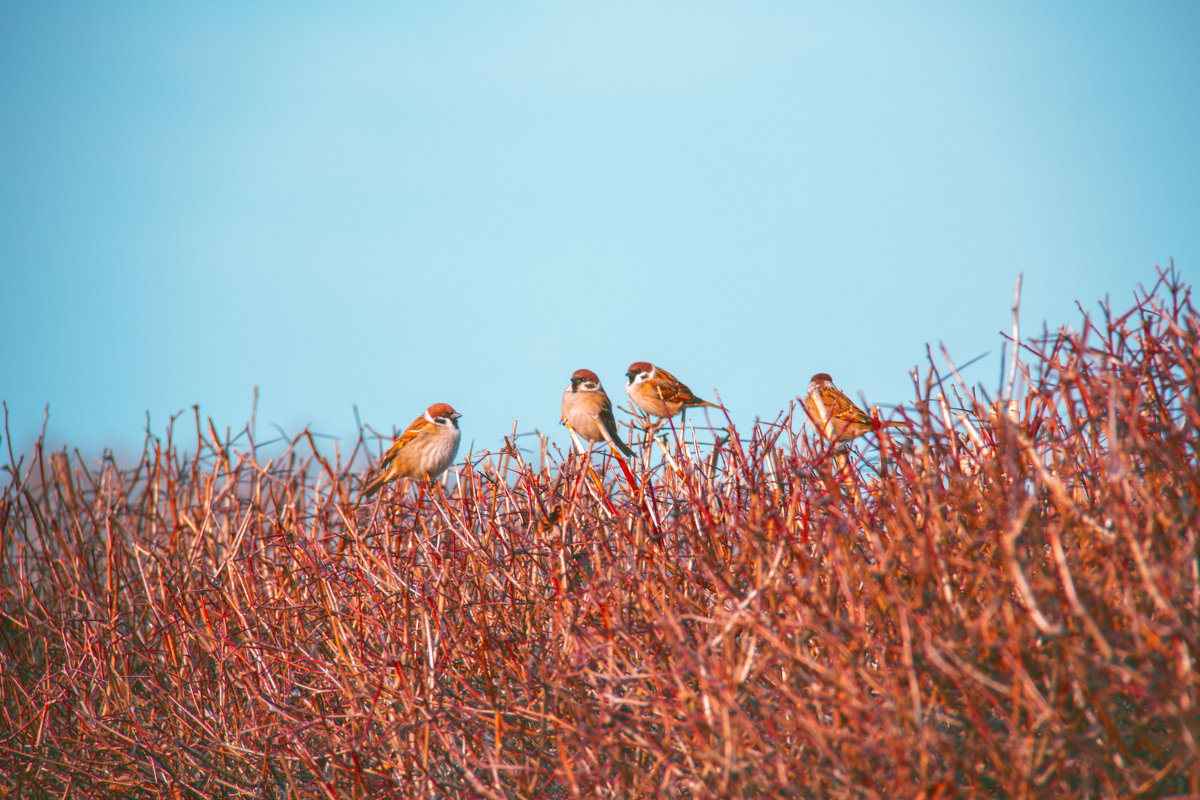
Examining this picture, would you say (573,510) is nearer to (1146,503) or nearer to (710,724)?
(710,724)

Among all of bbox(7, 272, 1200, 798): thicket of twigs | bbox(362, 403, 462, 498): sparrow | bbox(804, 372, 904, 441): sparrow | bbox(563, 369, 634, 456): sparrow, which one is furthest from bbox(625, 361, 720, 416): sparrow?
bbox(7, 272, 1200, 798): thicket of twigs

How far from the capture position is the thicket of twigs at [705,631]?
2.00m

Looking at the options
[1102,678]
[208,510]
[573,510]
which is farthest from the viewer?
[208,510]

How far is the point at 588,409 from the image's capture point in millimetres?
6254

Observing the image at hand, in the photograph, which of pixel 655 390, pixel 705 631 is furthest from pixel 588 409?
pixel 705 631

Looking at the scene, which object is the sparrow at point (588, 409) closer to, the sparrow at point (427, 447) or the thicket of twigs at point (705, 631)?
the sparrow at point (427, 447)

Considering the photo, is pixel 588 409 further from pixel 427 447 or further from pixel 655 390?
pixel 427 447

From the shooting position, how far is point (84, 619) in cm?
446

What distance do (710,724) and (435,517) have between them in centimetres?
215

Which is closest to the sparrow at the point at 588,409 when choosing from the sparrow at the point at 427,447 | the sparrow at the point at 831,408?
the sparrow at the point at 427,447

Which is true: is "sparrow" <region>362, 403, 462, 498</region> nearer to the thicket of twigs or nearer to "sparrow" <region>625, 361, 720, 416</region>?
the thicket of twigs

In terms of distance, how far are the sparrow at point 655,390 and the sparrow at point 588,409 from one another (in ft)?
1.12

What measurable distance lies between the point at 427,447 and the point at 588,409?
1.16 m

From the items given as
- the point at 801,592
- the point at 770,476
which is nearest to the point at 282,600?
the point at 770,476
